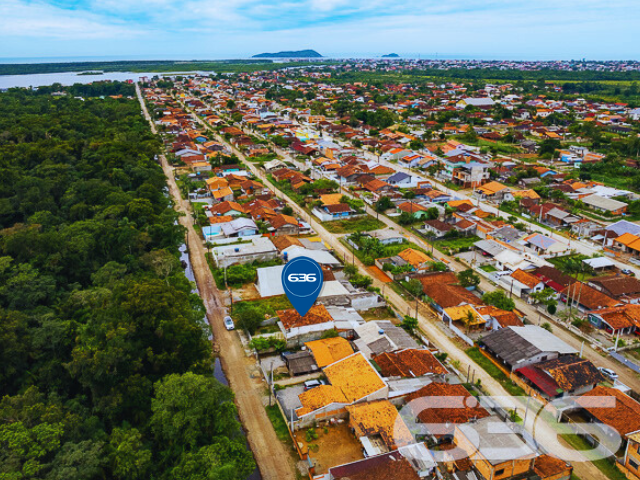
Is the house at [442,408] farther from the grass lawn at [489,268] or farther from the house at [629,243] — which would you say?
the house at [629,243]

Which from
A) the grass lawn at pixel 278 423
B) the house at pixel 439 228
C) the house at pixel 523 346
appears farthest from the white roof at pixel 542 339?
the house at pixel 439 228

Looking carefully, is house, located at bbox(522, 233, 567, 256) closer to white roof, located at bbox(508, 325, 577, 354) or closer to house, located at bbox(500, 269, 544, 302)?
house, located at bbox(500, 269, 544, 302)

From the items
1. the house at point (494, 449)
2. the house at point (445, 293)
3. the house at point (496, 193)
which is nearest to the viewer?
the house at point (494, 449)

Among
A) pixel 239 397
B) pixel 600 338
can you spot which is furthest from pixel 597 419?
pixel 239 397

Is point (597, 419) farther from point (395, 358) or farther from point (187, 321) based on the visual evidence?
point (187, 321)

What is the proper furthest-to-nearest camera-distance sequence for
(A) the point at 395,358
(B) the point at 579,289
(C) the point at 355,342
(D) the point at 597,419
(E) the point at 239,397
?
(B) the point at 579,289
(C) the point at 355,342
(A) the point at 395,358
(E) the point at 239,397
(D) the point at 597,419
